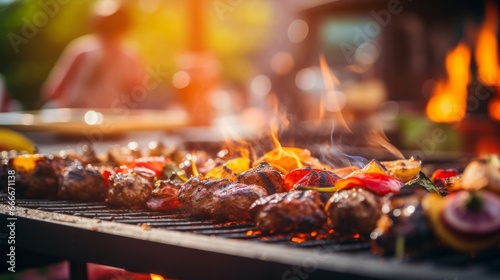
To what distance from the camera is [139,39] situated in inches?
1228

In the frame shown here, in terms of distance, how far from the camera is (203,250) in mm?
2350

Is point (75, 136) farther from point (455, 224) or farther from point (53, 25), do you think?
point (53, 25)

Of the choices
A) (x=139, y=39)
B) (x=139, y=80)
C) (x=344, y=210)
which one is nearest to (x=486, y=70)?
(x=139, y=80)

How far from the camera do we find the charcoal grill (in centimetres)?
203

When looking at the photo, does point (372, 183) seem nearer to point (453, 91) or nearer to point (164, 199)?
point (164, 199)

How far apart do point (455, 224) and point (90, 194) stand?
6.77 ft

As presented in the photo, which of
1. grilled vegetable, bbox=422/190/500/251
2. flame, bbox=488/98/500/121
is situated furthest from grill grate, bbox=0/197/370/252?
flame, bbox=488/98/500/121

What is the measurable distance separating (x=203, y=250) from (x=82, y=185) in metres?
1.48

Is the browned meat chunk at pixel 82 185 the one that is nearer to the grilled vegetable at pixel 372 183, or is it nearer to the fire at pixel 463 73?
the grilled vegetable at pixel 372 183

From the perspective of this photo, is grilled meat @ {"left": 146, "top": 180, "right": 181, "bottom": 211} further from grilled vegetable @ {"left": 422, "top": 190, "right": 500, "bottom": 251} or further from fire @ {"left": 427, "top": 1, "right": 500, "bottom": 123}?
fire @ {"left": 427, "top": 1, "right": 500, "bottom": 123}

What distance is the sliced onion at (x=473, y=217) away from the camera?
2.16m

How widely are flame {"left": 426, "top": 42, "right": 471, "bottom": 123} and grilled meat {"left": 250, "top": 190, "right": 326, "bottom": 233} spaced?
590 cm

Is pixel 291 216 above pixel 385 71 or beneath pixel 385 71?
beneath

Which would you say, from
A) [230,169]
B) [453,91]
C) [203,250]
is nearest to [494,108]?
[453,91]
